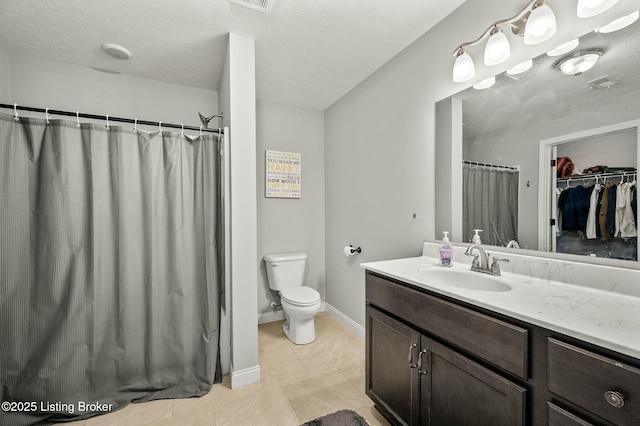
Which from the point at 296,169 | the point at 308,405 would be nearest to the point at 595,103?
the point at 308,405

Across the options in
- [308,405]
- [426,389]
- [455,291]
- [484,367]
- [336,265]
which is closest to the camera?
[484,367]

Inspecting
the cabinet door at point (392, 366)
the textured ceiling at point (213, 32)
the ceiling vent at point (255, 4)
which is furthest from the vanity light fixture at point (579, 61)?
the ceiling vent at point (255, 4)

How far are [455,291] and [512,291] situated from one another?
0.25m

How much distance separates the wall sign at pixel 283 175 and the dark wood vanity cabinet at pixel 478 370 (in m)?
1.63

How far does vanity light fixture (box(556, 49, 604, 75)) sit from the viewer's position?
1076mm

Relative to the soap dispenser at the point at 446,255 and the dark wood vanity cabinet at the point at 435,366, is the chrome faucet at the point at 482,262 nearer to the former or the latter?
the soap dispenser at the point at 446,255

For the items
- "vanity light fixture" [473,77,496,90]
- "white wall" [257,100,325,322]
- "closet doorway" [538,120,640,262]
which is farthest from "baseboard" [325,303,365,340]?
"vanity light fixture" [473,77,496,90]

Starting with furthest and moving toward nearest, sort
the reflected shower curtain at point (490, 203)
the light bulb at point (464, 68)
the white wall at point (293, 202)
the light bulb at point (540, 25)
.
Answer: the white wall at point (293, 202)
the light bulb at point (464, 68)
the reflected shower curtain at point (490, 203)
the light bulb at point (540, 25)

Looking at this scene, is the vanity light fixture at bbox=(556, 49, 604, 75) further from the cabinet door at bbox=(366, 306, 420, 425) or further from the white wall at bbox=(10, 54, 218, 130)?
the white wall at bbox=(10, 54, 218, 130)

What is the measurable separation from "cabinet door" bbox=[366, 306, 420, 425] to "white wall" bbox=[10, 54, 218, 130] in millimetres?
2459

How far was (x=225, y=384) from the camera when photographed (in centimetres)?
183

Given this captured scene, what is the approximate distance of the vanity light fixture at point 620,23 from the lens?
38.5 inches

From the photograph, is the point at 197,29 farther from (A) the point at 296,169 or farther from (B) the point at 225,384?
(B) the point at 225,384

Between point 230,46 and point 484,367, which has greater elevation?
point 230,46
